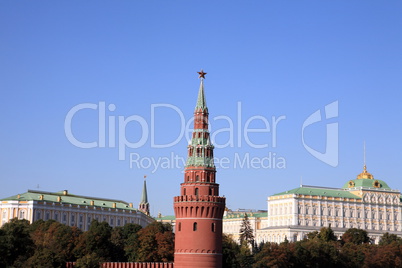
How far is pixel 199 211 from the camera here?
4299 inches

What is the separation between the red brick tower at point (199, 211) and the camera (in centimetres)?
10869

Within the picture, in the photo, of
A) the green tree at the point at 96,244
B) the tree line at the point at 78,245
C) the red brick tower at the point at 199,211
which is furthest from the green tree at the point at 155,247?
the red brick tower at the point at 199,211

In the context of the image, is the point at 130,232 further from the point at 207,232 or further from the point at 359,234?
the point at 359,234

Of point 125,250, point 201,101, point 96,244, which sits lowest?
point 125,250

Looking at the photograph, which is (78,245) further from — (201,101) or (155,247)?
(201,101)

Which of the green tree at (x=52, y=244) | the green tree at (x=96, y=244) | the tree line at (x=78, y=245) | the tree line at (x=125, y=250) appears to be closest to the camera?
the green tree at (x=52, y=244)

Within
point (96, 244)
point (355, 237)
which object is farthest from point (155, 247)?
point (355, 237)

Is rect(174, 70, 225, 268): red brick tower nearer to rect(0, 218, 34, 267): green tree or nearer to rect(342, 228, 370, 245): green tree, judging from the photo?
rect(0, 218, 34, 267): green tree

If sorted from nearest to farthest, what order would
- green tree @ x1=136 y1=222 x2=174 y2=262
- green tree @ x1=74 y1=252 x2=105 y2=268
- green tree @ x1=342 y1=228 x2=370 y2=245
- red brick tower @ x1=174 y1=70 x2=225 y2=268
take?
1. red brick tower @ x1=174 y1=70 x2=225 y2=268
2. green tree @ x1=74 y1=252 x2=105 y2=268
3. green tree @ x1=136 y1=222 x2=174 y2=262
4. green tree @ x1=342 y1=228 x2=370 y2=245

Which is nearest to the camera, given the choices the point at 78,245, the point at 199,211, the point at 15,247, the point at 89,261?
the point at 199,211

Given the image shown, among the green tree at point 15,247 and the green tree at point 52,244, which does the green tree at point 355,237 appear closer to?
the green tree at point 52,244

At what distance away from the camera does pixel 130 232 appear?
161 meters

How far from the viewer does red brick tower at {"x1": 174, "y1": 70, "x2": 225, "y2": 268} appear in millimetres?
108688

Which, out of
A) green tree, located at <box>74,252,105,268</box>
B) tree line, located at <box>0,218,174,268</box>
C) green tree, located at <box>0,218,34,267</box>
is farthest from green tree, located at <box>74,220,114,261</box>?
green tree, located at <box>0,218,34,267</box>
